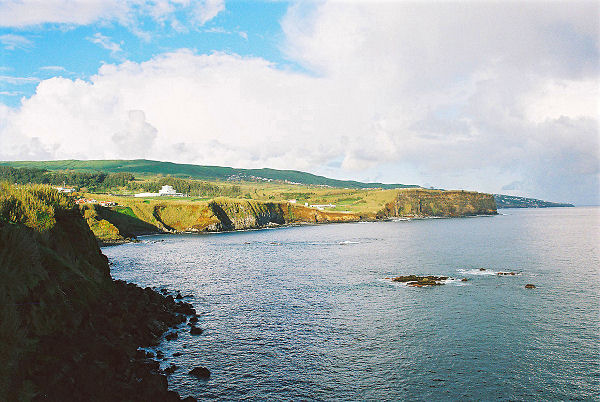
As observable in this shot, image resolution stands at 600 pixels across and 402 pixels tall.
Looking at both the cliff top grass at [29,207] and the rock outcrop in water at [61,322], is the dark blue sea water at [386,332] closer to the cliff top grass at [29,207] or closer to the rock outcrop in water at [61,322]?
the rock outcrop in water at [61,322]

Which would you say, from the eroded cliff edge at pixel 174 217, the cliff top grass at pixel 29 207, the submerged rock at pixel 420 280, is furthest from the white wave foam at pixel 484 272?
the eroded cliff edge at pixel 174 217

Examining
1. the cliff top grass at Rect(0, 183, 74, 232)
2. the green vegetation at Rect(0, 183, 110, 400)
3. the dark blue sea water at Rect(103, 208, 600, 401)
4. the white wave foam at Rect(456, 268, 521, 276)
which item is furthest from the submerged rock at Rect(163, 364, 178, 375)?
the white wave foam at Rect(456, 268, 521, 276)

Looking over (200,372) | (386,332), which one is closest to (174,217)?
(386,332)

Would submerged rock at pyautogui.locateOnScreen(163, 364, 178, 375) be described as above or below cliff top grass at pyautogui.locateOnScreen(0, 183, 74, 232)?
below

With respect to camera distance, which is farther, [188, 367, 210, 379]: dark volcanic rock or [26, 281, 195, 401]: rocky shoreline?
[188, 367, 210, 379]: dark volcanic rock

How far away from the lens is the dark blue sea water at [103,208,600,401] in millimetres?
22938

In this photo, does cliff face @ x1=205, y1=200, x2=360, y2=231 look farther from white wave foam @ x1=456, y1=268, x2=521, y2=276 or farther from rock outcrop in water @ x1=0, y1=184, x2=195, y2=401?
rock outcrop in water @ x1=0, y1=184, x2=195, y2=401

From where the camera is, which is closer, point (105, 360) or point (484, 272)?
point (105, 360)

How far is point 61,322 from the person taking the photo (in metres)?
21.9

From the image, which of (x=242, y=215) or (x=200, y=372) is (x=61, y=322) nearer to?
(x=200, y=372)

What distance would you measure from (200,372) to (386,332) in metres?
14.7

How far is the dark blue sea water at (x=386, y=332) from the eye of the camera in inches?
903

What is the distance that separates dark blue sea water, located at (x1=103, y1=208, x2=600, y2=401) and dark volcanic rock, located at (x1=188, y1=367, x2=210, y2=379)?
1.62 feet

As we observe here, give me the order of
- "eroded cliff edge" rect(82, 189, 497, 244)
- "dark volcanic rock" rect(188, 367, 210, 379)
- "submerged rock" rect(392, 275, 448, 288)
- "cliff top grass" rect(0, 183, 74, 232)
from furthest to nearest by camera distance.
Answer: "eroded cliff edge" rect(82, 189, 497, 244), "submerged rock" rect(392, 275, 448, 288), "cliff top grass" rect(0, 183, 74, 232), "dark volcanic rock" rect(188, 367, 210, 379)
